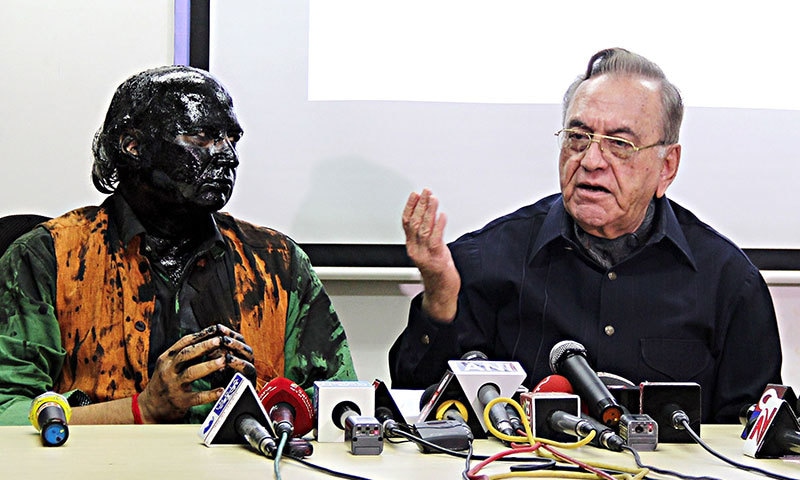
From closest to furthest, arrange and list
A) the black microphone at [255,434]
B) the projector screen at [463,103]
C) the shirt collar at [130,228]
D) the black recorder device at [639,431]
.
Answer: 1. the black microphone at [255,434]
2. the black recorder device at [639,431]
3. the shirt collar at [130,228]
4. the projector screen at [463,103]

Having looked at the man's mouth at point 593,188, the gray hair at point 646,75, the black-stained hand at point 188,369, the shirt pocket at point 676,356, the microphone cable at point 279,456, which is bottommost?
the shirt pocket at point 676,356

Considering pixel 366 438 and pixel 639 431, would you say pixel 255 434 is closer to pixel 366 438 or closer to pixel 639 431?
pixel 366 438

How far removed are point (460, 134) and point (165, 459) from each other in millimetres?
1604

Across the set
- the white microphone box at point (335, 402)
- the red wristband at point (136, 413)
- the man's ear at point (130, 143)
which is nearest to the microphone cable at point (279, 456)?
the white microphone box at point (335, 402)

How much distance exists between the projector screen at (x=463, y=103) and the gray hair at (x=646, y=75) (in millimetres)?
347

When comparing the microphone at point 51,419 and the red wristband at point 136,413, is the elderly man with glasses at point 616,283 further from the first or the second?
the microphone at point 51,419

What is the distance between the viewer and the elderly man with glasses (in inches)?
86.0

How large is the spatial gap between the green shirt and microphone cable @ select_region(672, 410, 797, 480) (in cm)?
71

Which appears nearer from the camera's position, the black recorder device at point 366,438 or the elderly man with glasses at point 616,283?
the black recorder device at point 366,438

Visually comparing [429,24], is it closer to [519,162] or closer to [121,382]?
[519,162]

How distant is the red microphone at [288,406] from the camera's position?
1.38 meters

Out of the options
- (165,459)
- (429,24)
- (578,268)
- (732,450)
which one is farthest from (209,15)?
(732,450)

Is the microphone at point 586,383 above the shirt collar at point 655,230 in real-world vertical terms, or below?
below

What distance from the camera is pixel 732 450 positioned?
1436 millimetres
